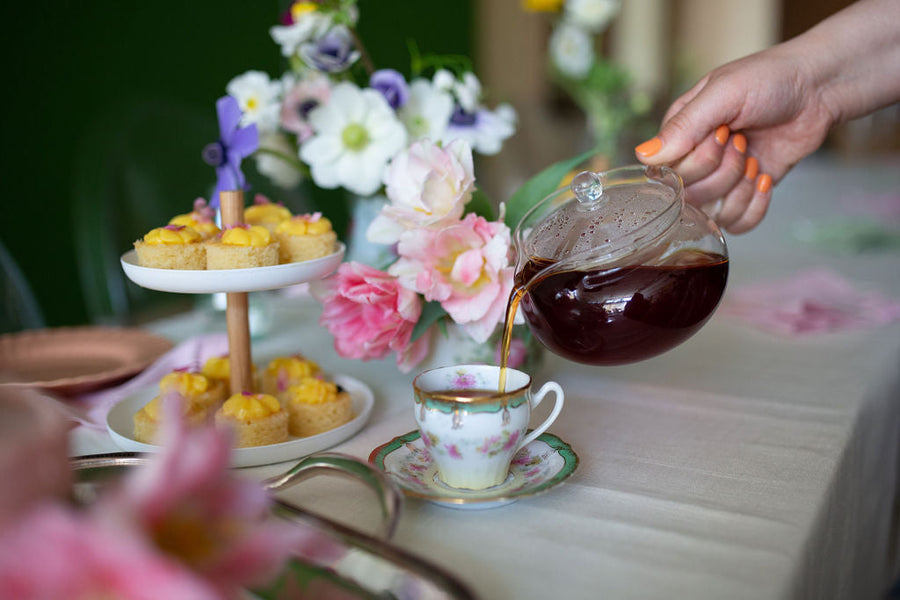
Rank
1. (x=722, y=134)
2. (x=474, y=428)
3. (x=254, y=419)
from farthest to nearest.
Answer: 1. (x=722, y=134)
2. (x=254, y=419)
3. (x=474, y=428)

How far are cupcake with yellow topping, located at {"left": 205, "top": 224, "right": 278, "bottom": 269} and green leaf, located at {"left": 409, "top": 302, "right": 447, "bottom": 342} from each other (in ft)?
0.60

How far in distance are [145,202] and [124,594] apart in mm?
1649

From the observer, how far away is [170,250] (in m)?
0.67

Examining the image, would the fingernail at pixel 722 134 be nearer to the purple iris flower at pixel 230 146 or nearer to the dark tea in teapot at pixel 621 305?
the dark tea in teapot at pixel 621 305

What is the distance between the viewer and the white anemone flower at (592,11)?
1583 millimetres

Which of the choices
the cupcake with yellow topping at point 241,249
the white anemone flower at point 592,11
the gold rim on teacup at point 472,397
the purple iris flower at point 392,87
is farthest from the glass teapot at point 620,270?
the white anemone flower at point 592,11

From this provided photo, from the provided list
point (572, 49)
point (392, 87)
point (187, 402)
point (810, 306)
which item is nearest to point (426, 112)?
point (392, 87)

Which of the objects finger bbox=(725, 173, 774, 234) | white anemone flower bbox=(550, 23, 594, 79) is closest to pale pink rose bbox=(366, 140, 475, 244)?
finger bbox=(725, 173, 774, 234)

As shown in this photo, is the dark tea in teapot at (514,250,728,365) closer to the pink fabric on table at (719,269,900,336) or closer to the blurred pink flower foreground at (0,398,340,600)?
the blurred pink flower foreground at (0,398,340,600)

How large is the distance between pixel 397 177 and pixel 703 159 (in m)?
0.35

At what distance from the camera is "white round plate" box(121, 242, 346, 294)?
65 cm

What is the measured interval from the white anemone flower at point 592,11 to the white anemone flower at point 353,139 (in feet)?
2.72

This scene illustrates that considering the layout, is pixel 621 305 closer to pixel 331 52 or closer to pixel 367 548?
pixel 367 548

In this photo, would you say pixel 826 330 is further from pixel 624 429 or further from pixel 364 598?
pixel 364 598
